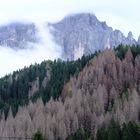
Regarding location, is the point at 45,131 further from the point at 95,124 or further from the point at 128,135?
the point at 128,135

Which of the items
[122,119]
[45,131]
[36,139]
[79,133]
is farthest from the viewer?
[45,131]

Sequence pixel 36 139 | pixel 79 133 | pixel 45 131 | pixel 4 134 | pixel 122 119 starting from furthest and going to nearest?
pixel 4 134 → pixel 45 131 → pixel 122 119 → pixel 79 133 → pixel 36 139

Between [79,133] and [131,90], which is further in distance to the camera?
[131,90]

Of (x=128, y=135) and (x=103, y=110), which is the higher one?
(x=103, y=110)

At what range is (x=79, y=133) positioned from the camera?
148 metres

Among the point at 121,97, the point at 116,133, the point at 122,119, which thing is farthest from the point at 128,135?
the point at 121,97

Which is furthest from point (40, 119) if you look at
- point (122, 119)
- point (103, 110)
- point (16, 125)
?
point (122, 119)

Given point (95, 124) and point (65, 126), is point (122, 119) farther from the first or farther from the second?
point (65, 126)

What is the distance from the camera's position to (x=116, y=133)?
127500 millimetres

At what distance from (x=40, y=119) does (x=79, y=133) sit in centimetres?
5029

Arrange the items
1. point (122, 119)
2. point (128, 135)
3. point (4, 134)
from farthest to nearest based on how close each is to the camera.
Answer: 1. point (4, 134)
2. point (122, 119)
3. point (128, 135)

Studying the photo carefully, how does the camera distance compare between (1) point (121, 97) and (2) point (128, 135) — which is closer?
(2) point (128, 135)

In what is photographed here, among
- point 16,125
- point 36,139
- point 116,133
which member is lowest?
point 36,139

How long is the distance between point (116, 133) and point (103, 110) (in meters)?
64.6
